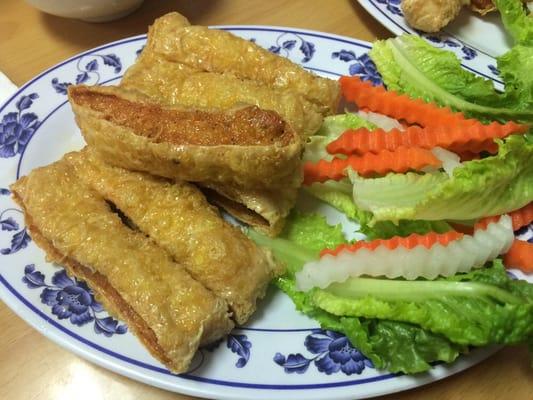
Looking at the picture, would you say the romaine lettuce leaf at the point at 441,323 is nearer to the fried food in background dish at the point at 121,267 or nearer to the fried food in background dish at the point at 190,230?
the fried food in background dish at the point at 190,230

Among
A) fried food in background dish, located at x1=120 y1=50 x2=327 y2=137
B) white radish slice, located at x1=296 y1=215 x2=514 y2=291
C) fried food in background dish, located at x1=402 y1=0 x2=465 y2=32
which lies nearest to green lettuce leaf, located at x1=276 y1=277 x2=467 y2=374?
white radish slice, located at x1=296 y1=215 x2=514 y2=291

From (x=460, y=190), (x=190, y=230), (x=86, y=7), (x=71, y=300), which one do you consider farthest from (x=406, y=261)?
(x=86, y=7)

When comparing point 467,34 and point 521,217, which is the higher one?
point 467,34

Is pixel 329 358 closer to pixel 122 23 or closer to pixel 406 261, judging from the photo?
pixel 406 261

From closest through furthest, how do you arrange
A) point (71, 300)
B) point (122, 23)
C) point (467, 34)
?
point (71, 300) → point (467, 34) → point (122, 23)

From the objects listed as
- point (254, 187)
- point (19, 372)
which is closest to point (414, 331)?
point (254, 187)

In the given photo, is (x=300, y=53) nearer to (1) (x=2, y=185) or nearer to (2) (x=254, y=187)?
(2) (x=254, y=187)

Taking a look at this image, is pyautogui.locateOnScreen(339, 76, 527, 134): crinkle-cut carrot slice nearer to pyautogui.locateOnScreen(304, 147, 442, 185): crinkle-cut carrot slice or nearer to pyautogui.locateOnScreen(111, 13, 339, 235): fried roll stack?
pyautogui.locateOnScreen(111, 13, 339, 235): fried roll stack
